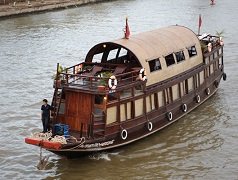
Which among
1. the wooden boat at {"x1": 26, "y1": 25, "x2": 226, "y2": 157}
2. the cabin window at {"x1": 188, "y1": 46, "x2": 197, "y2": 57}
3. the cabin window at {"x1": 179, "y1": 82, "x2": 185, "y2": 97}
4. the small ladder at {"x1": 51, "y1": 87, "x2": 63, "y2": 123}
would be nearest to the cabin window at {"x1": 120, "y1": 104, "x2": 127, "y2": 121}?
the wooden boat at {"x1": 26, "y1": 25, "x2": 226, "y2": 157}

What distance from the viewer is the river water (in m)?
18.5

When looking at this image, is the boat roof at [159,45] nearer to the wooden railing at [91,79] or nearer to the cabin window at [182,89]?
the cabin window at [182,89]

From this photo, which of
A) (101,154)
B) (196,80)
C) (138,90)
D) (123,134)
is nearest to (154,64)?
(138,90)

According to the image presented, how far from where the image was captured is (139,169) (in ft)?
61.0

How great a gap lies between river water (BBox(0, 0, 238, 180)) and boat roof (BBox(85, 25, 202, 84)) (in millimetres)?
2788

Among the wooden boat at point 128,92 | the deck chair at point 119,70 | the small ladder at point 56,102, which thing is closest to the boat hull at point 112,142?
the wooden boat at point 128,92

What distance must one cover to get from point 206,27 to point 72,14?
66.2 feet

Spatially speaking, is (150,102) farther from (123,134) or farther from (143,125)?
(123,134)

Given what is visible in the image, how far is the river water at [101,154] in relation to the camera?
18500mm

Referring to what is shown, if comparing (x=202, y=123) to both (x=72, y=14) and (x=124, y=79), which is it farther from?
(x=72, y=14)

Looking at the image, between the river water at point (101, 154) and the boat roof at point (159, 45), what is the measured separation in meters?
2.79

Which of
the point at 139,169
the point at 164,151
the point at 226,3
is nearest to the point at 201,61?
the point at 164,151

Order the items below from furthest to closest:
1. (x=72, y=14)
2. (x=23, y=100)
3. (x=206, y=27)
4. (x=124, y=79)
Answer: (x=72, y=14)
(x=206, y=27)
(x=23, y=100)
(x=124, y=79)

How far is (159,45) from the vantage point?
861 inches
